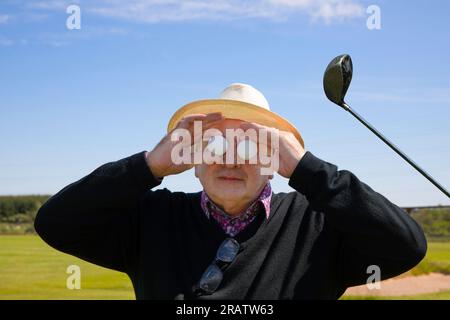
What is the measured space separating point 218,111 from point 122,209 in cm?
60

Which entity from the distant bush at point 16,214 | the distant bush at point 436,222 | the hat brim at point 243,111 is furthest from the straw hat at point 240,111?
the distant bush at point 16,214

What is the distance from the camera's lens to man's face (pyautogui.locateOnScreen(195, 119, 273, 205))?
8.66 feet

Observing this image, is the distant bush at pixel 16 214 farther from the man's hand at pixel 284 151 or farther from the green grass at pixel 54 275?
the man's hand at pixel 284 151

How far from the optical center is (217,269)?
2570 mm

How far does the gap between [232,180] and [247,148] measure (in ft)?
0.60

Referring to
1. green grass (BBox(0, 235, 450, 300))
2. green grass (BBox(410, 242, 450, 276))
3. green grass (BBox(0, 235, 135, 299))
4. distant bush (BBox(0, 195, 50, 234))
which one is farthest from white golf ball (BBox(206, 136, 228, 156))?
distant bush (BBox(0, 195, 50, 234))

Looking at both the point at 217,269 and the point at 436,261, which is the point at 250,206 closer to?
the point at 217,269

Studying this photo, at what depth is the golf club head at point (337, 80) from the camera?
2.54m

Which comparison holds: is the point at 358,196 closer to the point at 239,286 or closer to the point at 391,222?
the point at 391,222

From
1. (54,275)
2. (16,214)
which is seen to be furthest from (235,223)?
(16,214)

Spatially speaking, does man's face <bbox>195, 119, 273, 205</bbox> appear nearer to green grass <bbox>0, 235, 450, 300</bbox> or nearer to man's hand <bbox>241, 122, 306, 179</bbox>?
man's hand <bbox>241, 122, 306, 179</bbox>

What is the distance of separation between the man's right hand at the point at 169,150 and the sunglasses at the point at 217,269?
390 mm

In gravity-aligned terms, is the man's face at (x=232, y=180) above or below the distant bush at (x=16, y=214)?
above
